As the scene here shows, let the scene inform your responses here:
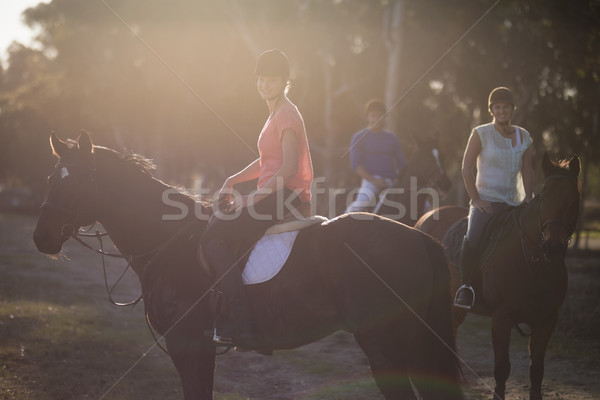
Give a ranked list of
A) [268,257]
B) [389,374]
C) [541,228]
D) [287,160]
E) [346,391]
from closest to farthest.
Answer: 1. [389,374]
2. [287,160]
3. [268,257]
4. [541,228]
5. [346,391]

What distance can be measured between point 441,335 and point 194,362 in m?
2.08

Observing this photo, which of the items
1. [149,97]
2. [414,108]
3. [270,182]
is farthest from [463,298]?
[149,97]

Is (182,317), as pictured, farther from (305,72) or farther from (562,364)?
(305,72)

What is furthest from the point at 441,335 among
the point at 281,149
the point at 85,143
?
the point at 85,143

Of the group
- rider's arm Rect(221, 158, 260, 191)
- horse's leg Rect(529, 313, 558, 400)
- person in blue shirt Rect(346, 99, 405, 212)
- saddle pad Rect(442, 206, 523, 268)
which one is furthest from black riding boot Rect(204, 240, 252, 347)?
person in blue shirt Rect(346, 99, 405, 212)

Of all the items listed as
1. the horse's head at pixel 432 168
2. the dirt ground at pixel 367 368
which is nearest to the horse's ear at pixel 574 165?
the dirt ground at pixel 367 368

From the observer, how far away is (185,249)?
534 centimetres

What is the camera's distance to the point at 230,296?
4855 mm

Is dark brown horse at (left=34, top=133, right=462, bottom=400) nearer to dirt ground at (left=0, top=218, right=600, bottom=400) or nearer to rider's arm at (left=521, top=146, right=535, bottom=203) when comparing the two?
dirt ground at (left=0, top=218, right=600, bottom=400)

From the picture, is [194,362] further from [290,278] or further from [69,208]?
[69,208]

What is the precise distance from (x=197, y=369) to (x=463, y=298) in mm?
3366

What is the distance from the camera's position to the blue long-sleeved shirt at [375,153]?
36.1 feet

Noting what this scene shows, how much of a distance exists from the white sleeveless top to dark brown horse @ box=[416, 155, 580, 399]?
0.33m

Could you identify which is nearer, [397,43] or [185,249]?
[185,249]
